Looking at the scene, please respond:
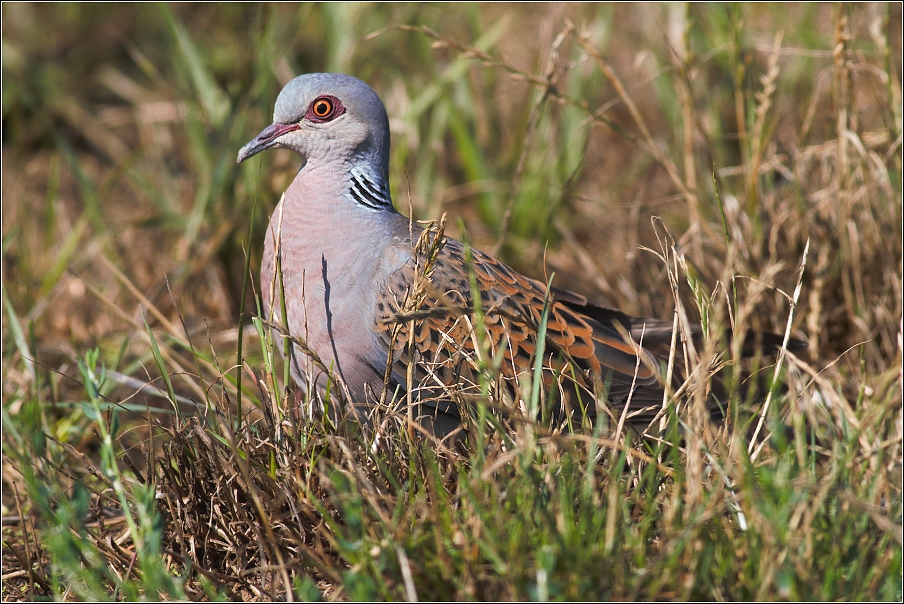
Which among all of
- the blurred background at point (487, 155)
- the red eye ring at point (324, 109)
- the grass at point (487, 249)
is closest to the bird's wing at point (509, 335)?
the grass at point (487, 249)

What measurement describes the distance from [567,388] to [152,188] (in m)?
2.78

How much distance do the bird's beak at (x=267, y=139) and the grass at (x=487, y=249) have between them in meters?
0.47

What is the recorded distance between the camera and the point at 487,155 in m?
5.55

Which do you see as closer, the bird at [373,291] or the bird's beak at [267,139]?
the bird at [373,291]

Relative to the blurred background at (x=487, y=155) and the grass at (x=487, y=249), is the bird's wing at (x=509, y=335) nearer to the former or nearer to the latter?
the grass at (x=487, y=249)

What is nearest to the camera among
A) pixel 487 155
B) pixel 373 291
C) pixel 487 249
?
pixel 373 291

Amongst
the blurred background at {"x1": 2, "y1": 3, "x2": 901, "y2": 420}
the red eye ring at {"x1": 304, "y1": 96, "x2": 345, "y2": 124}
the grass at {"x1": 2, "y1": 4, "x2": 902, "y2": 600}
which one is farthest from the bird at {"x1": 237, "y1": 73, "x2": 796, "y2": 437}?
the blurred background at {"x1": 2, "y1": 3, "x2": 901, "y2": 420}

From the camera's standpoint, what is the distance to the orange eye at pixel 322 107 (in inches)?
133

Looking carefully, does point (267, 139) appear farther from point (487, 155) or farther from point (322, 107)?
point (487, 155)

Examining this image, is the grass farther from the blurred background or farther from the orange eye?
the orange eye

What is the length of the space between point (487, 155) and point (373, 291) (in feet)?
8.54

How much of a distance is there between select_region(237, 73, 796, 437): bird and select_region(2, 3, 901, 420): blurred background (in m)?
0.35

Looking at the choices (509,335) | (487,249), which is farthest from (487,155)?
(509,335)

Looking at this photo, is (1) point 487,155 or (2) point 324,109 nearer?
(2) point 324,109
